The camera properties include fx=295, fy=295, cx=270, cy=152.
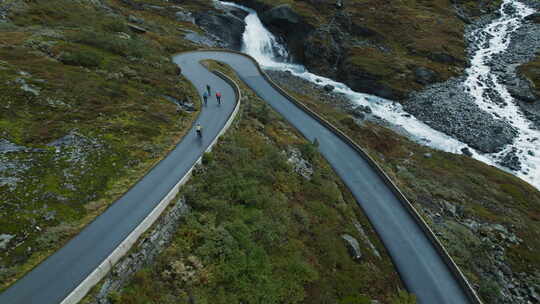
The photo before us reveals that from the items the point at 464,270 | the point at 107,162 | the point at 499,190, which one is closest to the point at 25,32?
the point at 107,162

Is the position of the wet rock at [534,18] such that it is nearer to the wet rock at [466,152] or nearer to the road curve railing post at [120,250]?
the wet rock at [466,152]

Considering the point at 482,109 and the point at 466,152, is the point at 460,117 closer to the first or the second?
the point at 482,109

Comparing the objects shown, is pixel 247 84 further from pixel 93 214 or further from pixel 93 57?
pixel 93 214

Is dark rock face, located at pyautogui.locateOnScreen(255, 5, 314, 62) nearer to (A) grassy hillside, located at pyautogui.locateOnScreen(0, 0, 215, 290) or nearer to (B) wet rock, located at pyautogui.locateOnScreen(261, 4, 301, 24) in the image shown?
(B) wet rock, located at pyautogui.locateOnScreen(261, 4, 301, 24)

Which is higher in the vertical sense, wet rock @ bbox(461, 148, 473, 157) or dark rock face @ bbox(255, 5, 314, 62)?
dark rock face @ bbox(255, 5, 314, 62)

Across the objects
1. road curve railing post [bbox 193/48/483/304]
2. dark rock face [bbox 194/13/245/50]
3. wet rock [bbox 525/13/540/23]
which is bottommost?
Answer: road curve railing post [bbox 193/48/483/304]

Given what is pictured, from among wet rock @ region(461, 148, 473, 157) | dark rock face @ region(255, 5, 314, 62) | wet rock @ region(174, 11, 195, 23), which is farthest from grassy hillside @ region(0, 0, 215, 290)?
dark rock face @ region(255, 5, 314, 62)

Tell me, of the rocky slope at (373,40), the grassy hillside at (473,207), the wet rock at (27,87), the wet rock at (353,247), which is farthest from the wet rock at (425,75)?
the wet rock at (27,87)
